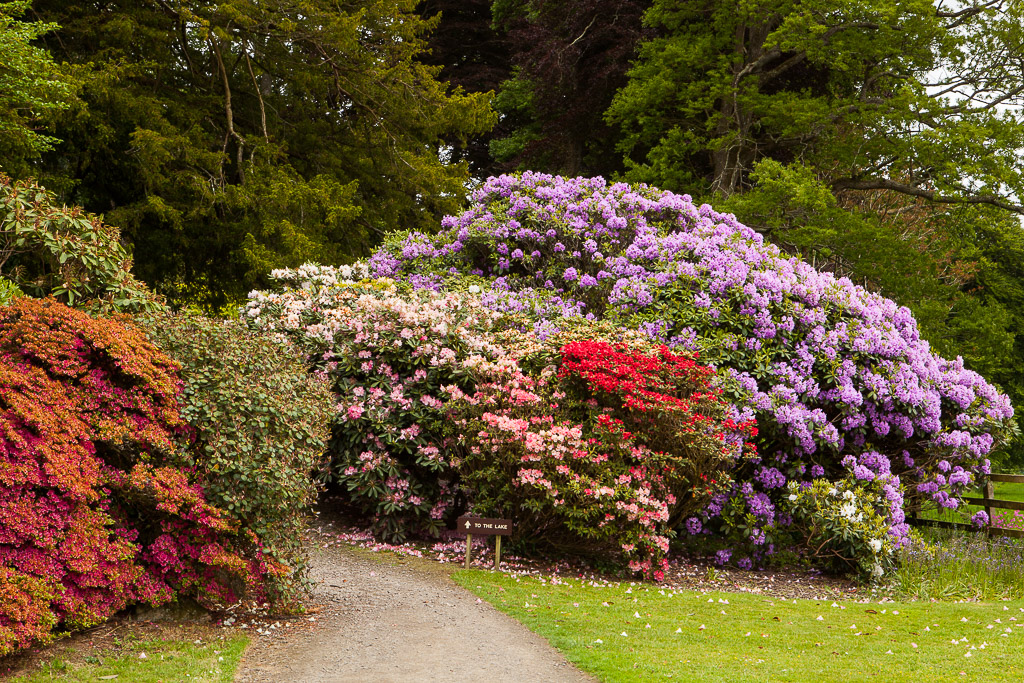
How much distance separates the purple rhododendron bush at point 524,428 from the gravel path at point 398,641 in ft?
4.13

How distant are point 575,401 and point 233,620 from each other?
3.88 m

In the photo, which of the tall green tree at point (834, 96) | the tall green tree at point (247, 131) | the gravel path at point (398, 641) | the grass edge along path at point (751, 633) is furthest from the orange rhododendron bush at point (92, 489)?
the tall green tree at point (834, 96)

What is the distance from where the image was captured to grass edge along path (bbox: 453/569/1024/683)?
535 centimetres

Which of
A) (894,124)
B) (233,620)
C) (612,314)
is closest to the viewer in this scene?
(233,620)

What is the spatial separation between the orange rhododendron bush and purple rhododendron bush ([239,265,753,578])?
2.69 metres

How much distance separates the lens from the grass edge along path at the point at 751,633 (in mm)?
5348

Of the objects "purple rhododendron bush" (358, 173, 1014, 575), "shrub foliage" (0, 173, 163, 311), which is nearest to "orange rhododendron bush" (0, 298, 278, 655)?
"shrub foliage" (0, 173, 163, 311)

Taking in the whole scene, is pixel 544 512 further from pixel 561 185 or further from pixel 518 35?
pixel 518 35

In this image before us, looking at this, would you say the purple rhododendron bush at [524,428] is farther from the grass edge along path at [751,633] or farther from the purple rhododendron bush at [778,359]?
the grass edge along path at [751,633]

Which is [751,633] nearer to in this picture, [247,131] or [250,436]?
[250,436]

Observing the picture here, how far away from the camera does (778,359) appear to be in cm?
951

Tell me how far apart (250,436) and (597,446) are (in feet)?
11.1

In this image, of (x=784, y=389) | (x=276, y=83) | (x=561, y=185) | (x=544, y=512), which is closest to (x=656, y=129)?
(x=561, y=185)

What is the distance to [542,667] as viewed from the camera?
5.29 meters
